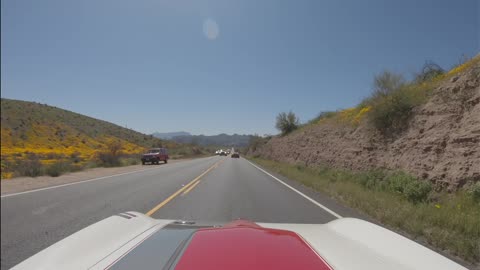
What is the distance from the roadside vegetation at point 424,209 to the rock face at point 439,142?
65 cm

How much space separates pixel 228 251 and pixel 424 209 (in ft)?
26.3

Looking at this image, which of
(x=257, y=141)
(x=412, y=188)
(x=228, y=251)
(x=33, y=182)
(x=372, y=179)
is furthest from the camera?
(x=257, y=141)

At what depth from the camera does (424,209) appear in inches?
353

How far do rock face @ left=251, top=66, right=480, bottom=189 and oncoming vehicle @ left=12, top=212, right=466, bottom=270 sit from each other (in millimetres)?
9206

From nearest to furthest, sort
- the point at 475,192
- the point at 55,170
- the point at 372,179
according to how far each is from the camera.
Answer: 1. the point at 475,192
2. the point at 372,179
3. the point at 55,170

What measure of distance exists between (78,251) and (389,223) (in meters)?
7.62

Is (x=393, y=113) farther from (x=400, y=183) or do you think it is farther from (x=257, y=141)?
(x=257, y=141)

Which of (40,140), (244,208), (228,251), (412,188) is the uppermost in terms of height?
(40,140)

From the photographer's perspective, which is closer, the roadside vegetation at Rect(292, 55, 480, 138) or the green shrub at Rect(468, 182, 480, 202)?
the green shrub at Rect(468, 182, 480, 202)

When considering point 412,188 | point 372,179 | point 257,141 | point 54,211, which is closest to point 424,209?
point 412,188

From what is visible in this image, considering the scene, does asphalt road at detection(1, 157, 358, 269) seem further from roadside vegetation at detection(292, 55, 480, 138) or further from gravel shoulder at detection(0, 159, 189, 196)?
roadside vegetation at detection(292, 55, 480, 138)

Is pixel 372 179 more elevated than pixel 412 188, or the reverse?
pixel 372 179

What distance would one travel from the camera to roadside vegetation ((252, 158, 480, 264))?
257 inches

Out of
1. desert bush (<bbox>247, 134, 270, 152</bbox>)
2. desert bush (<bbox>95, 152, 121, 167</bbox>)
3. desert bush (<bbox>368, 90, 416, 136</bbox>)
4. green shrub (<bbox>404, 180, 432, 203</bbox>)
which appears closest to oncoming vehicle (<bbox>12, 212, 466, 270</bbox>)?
green shrub (<bbox>404, 180, 432, 203</bbox>)
